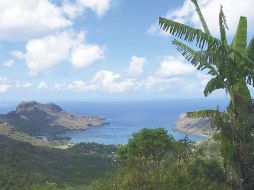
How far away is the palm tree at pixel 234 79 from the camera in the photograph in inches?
714

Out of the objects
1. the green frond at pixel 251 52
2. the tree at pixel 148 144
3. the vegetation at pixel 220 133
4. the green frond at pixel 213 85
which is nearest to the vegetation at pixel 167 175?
the vegetation at pixel 220 133

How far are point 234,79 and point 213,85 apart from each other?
4.42 feet

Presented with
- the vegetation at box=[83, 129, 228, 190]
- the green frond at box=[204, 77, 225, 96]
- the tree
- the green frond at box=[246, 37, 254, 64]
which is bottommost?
the tree

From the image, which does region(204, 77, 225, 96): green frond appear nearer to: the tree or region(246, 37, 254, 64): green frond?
region(246, 37, 254, 64): green frond

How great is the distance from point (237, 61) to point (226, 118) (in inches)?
110

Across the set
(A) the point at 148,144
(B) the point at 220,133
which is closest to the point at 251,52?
(B) the point at 220,133

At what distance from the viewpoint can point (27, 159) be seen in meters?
188

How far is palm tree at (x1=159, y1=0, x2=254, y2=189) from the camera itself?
1812 cm

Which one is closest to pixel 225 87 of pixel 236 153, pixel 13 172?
pixel 236 153

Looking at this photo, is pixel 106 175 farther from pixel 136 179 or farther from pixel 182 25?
pixel 182 25

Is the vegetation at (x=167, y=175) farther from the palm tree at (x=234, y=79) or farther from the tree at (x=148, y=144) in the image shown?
the tree at (x=148, y=144)

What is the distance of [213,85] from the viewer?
1991 cm

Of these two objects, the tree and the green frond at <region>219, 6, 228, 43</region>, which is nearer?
the green frond at <region>219, 6, 228, 43</region>

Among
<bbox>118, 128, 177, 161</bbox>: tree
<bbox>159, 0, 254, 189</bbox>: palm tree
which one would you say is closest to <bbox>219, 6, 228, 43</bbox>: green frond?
<bbox>159, 0, 254, 189</bbox>: palm tree
